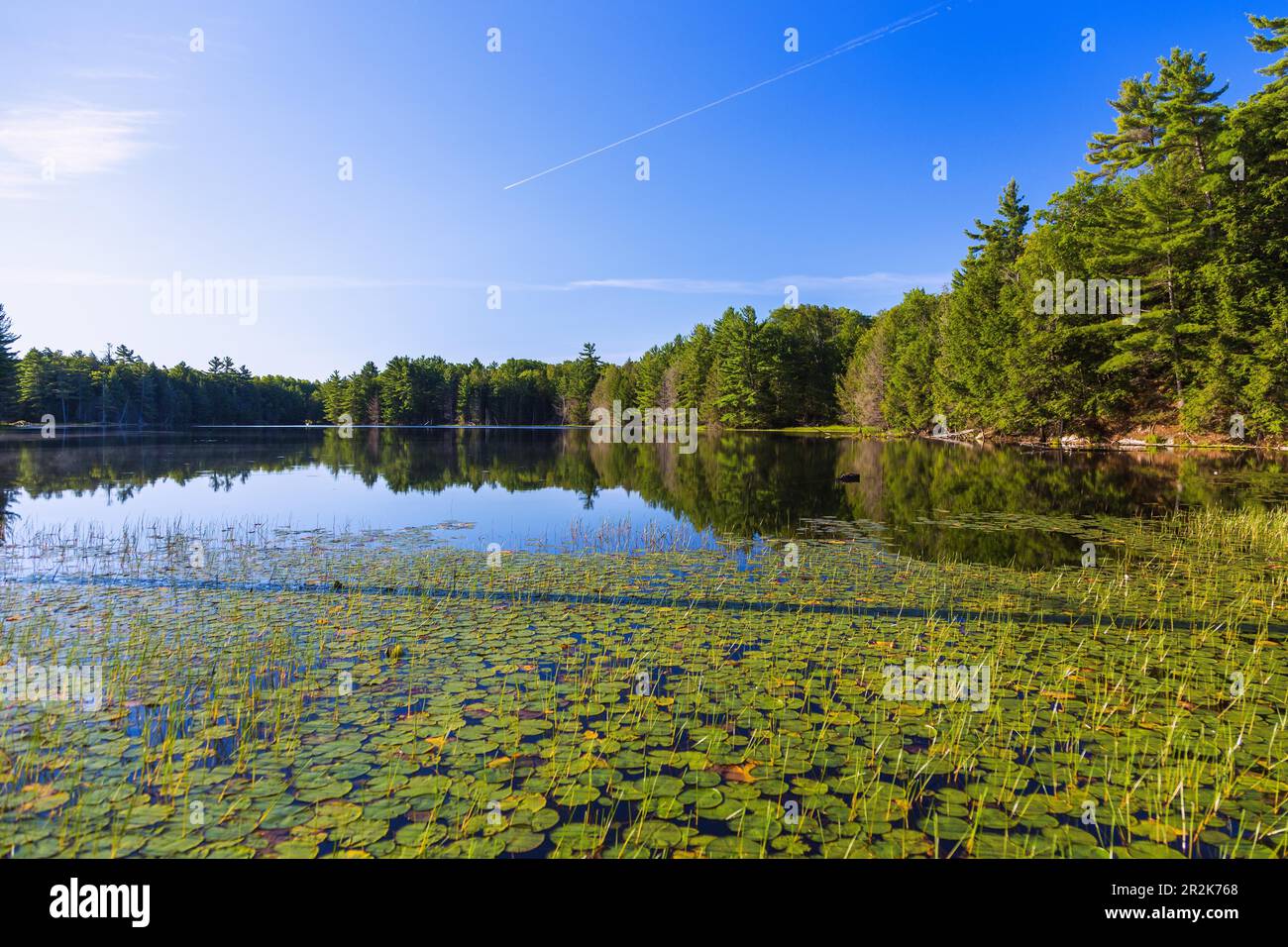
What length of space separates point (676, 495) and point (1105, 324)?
38798mm

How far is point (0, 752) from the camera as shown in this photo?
5629 mm

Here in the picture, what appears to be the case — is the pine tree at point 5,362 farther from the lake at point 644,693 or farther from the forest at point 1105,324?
the lake at point 644,693

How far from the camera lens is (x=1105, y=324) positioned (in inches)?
1879

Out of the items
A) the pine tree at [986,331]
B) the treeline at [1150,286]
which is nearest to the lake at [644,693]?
the treeline at [1150,286]

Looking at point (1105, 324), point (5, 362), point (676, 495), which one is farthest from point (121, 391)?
point (1105, 324)

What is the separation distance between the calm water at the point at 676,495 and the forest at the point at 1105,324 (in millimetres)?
7174

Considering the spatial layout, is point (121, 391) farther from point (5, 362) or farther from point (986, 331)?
point (986, 331)

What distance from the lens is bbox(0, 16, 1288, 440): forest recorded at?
39469mm

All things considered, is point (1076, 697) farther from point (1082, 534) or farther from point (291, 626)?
point (1082, 534)

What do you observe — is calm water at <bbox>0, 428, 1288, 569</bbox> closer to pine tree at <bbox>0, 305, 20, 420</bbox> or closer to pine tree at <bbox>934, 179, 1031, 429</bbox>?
pine tree at <bbox>934, 179, 1031, 429</bbox>

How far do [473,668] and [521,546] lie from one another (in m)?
8.61

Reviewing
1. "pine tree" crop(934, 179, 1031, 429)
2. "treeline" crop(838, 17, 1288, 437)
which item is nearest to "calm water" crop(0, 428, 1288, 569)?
"treeline" crop(838, 17, 1288, 437)

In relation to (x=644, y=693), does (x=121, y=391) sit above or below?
above
